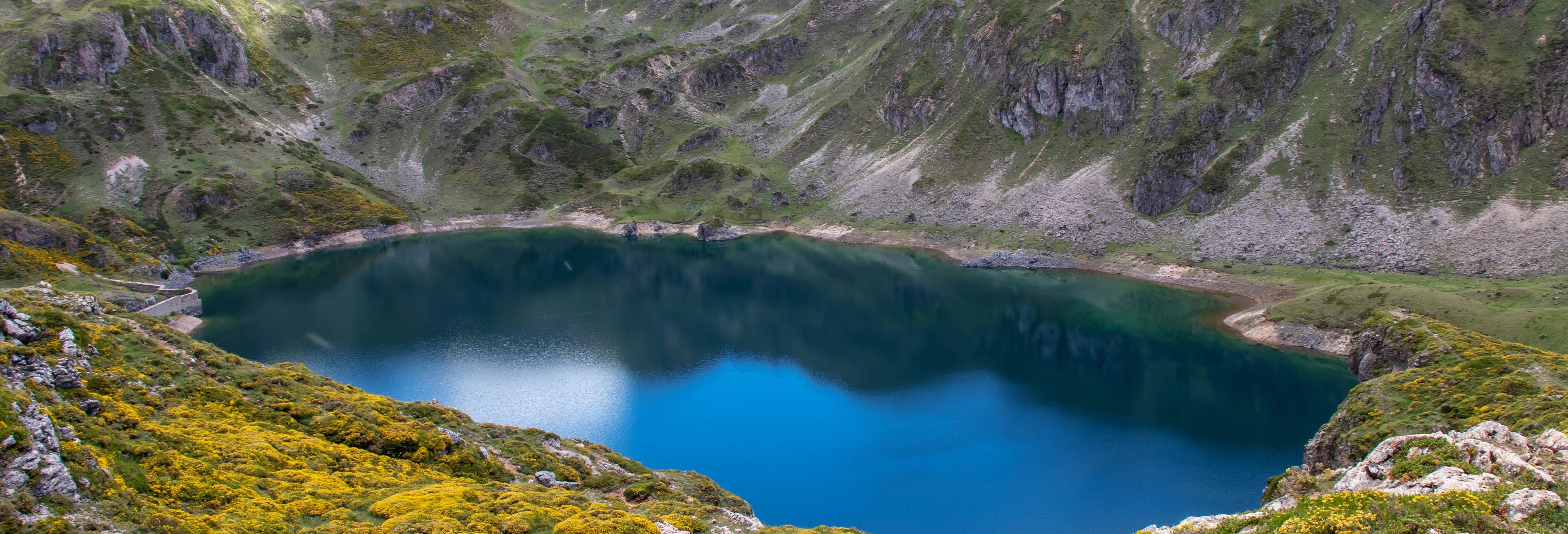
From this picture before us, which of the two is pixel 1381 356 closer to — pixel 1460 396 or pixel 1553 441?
pixel 1460 396

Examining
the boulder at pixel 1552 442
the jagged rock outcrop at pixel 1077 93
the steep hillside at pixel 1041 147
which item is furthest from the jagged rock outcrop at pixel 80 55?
the boulder at pixel 1552 442

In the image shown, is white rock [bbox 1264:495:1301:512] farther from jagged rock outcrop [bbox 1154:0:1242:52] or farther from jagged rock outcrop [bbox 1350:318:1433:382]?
jagged rock outcrop [bbox 1154:0:1242:52]

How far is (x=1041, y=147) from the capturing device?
508ft

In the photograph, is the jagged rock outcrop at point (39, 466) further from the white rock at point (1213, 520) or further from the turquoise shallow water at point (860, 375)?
the turquoise shallow water at point (860, 375)

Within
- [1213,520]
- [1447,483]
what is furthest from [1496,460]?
[1213,520]

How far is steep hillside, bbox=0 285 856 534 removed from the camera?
21.0 meters

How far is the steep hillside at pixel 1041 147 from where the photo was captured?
105500 millimetres

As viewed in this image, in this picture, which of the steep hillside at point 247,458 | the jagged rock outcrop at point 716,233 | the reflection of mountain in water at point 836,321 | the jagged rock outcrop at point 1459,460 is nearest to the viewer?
the steep hillside at point 247,458

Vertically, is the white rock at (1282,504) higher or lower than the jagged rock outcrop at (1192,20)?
lower

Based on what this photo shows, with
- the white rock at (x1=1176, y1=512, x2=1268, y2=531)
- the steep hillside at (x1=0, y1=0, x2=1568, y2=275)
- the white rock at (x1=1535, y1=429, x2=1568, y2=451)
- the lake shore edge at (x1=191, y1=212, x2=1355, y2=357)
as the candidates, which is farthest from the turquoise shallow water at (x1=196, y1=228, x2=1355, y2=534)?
the steep hillside at (x1=0, y1=0, x2=1568, y2=275)

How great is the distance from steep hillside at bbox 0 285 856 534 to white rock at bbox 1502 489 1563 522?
23.1 meters

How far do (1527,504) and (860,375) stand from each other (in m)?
60.2

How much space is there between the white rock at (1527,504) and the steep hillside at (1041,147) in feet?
317

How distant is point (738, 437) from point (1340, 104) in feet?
397
